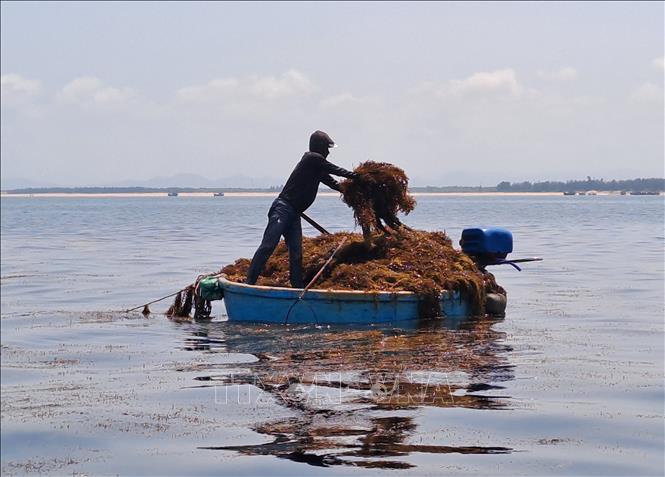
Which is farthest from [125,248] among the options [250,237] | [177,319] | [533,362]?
[533,362]

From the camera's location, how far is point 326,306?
1414 centimetres

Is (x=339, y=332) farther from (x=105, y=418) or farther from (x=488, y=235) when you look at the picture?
(x=105, y=418)

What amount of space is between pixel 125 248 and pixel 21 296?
51.8 ft

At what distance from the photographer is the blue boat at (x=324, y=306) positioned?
14.1m

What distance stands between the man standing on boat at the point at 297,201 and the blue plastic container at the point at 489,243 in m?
2.73

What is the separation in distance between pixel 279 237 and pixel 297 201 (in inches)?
22.8

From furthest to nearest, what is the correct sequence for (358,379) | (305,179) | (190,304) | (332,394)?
(190,304)
(305,179)
(358,379)
(332,394)

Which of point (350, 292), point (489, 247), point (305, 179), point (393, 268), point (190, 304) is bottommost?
point (190, 304)

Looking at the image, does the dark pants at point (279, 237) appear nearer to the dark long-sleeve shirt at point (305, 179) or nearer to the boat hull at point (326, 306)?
the dark long-sleeve shirt at point (305, 179)

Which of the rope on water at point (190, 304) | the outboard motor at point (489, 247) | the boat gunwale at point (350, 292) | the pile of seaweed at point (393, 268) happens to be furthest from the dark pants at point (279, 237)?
the outboard motor at point (489, 247)

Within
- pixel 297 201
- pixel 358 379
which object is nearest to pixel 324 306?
pixel 297 201

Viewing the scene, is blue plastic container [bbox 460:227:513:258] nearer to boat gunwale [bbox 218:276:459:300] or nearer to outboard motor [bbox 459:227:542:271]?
outboard motor [bbox 459:227:542:271]

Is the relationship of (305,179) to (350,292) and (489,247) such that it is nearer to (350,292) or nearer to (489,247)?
(350,292)

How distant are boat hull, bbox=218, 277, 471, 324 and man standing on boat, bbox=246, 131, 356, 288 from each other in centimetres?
49
